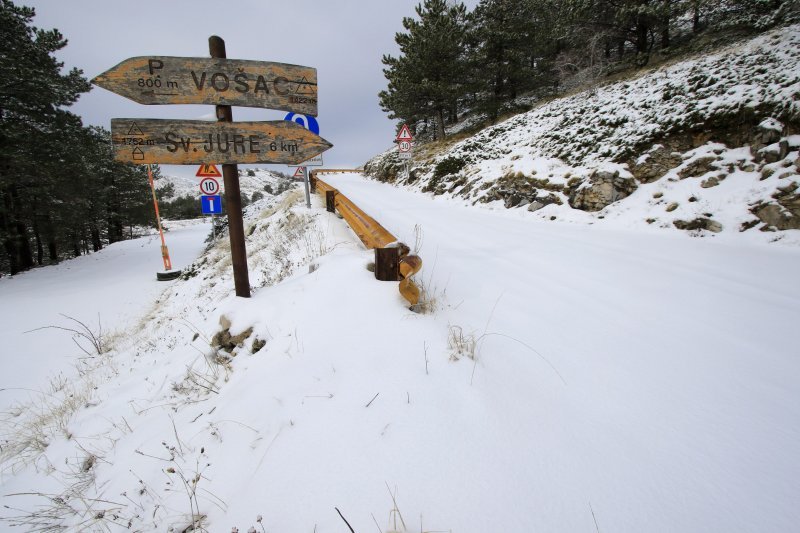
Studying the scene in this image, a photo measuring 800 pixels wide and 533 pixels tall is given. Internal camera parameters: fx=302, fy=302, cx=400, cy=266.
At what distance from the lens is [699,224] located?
525 cm

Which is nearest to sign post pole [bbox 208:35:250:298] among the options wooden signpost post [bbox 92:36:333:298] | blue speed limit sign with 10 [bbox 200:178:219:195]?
wooden signpost post [bbox 92:36:333:298]

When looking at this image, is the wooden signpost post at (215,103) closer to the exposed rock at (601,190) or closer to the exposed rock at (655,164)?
the exposed rock at (601,190)

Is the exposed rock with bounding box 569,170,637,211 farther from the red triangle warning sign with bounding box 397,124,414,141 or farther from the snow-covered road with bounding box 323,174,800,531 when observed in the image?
the red triangle warning sign with bounding box 397,124,414,141

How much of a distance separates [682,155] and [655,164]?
447 mm

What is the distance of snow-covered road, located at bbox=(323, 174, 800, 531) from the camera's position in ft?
4.50

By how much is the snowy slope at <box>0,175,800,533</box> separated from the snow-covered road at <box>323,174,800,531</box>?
0.5 inches

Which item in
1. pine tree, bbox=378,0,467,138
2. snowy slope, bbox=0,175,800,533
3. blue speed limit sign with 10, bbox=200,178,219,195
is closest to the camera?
snowy slope, bbox=0,175,800,533

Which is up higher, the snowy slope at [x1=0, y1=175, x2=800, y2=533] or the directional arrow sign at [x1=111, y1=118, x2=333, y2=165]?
the directional arrow sign at [x1=111, y1=118, x2=333, y2=165]

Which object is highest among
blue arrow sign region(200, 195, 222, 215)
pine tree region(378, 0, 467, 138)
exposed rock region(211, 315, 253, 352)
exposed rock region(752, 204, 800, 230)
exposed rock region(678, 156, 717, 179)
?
pine tree region(378, 0, 467, 138)

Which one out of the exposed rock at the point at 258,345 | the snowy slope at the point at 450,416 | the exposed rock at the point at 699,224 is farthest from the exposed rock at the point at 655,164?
the exposed rock at the point at 258,345

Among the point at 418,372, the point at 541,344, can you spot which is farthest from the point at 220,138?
the point at 541,344

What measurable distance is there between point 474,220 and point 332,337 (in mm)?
6133

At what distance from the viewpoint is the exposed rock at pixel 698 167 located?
588cm

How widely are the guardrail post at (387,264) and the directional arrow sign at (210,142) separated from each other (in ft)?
4.56
